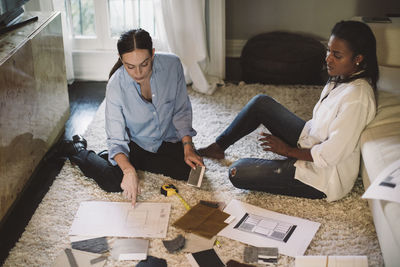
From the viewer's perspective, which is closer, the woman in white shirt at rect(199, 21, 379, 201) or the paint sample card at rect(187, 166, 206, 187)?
the woman in white shirt at rect(199, 21, 379, 201)

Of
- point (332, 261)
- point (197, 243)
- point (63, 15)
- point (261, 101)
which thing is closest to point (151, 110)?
point (261, 101)

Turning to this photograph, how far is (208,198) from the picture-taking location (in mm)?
2135

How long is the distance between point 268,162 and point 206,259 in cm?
55

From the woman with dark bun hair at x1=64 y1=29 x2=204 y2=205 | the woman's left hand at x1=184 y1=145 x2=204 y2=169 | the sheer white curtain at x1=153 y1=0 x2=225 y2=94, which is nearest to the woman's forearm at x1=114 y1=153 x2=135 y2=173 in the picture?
the woman with dark bun hair at x1=64 y1=29 x2=204 y2=205

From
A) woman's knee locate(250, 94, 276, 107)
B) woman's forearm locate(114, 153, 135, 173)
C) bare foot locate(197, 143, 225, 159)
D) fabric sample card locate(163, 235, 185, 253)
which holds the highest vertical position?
woman's knee locate(250, 94, 276, 107)

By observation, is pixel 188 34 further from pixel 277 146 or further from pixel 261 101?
pixel 277 146

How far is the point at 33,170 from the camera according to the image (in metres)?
2.29

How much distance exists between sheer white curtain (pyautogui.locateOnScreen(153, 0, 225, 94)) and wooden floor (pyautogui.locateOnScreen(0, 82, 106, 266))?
1.93ft

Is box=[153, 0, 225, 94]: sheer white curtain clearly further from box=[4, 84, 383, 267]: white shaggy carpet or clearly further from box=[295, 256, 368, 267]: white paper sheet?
box=[295, 256, 368, 267]: white paper sheet

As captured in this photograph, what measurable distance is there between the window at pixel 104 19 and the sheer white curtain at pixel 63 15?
4.3 inches

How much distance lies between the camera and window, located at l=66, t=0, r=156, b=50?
11.4 ft

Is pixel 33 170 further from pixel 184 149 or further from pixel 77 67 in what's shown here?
pixel 77 67

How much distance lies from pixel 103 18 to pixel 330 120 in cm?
214

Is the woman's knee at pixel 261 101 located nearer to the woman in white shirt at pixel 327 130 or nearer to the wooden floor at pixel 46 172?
the woman in white shirt at pixel 327 130
